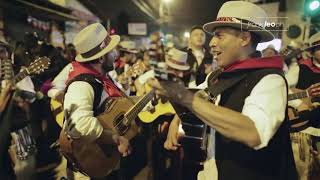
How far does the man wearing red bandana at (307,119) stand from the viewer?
180 inches

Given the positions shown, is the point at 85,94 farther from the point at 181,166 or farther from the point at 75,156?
the point at 181,166

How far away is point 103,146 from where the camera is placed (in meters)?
3.46

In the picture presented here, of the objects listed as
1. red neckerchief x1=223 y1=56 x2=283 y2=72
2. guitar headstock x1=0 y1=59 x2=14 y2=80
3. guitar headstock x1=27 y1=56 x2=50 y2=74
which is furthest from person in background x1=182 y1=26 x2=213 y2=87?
red neckerchief x1=223 y1=56 x2=283 y2=72

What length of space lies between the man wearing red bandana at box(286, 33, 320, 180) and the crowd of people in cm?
1

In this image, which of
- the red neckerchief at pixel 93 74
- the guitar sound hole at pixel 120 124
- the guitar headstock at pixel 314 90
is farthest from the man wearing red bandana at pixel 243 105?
the guitar headstock at pixel 314 90

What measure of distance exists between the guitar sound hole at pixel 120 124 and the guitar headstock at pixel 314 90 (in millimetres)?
2610

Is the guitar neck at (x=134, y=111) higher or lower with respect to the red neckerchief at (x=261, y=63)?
lower

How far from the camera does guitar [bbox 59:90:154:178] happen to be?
3.30 meters

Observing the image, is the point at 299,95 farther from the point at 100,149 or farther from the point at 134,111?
the point at 100,149

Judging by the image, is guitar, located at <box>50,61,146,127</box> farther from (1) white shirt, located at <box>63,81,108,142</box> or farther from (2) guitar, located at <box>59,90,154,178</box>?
(1) white shirt, located at <box>63,81,108,142</box>

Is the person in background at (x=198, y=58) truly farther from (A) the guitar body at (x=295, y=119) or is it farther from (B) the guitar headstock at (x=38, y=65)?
(B) the guitar headstock at (x=38, y=65)

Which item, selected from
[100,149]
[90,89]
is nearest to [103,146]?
[100,149]

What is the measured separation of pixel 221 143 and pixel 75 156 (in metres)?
1.62

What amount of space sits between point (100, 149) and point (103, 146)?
5cm
